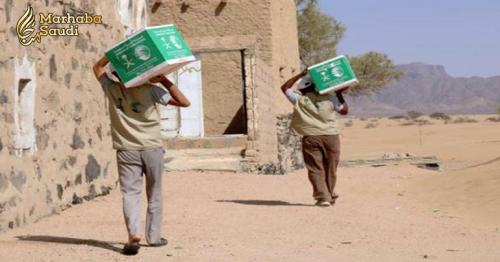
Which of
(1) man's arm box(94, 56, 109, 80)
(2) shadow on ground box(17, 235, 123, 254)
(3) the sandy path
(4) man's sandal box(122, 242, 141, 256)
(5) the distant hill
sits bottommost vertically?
(5) the distant hill

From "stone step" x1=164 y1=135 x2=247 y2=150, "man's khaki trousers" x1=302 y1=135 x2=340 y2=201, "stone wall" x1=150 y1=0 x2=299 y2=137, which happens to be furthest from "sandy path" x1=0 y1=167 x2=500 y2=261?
"stone wall" x1=150 y1=0 x2=299 y2=137

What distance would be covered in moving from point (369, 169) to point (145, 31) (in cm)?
1346

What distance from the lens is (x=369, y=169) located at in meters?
Answer: 19.7

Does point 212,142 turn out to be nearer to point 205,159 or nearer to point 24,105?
point 205,159

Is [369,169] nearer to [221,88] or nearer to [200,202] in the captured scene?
[221,88]

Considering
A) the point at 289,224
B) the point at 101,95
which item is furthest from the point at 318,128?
the point at 101,95

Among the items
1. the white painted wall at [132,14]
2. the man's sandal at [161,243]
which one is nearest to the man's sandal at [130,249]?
the man's sandal at [161,243]

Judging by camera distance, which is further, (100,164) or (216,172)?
(216,172)

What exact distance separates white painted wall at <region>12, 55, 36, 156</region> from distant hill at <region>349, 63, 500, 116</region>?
411 feet

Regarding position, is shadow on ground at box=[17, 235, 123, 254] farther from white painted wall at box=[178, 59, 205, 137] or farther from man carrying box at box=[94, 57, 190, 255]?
white painted wall at box=[178, 59, 205, 137]

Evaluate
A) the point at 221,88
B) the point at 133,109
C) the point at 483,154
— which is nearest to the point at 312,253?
the point at 133,109

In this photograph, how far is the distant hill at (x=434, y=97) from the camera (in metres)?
141

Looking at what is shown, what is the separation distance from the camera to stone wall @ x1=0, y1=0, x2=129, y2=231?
8594 mm

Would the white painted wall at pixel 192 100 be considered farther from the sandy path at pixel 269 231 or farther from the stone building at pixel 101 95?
the sandy path at pixel 269 231
